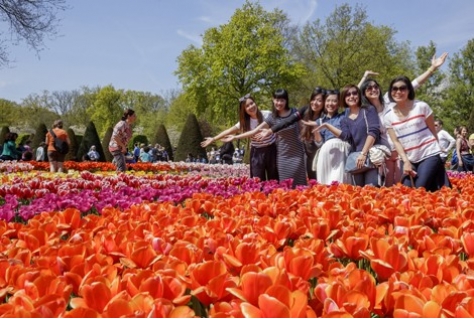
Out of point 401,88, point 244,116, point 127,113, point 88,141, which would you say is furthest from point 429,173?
point 88,141

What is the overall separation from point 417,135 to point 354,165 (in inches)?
33.8

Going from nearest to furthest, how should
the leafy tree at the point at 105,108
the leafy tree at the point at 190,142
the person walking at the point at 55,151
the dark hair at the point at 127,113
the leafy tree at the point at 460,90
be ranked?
the dark hair at the point at 127,113 → the person walking at the point at 55,151 → the leafy tree at the point at 190,142 → the leafy tree at the point at 460,90 → the leafy tree at the point at 105,108

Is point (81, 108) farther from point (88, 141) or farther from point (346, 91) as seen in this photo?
point (346, 91)

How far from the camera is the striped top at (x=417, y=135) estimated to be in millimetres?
5652

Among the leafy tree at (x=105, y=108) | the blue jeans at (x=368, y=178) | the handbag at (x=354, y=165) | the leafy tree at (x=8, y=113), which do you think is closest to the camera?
the handbag at (x=354, y=165)

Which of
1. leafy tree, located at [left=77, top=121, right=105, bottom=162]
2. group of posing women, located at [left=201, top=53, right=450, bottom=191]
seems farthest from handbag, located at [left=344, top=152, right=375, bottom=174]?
leafy tree, located at [left=77, top=121, right=105, bottom=162]

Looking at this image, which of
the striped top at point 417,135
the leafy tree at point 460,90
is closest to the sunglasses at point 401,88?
the striped top at point 417,135

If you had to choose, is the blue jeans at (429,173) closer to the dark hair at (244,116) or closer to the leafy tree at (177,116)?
the dark hair at (244,116)

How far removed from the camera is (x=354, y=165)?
20.4 feet

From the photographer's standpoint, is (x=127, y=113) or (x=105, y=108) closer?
(x=127, y=113)

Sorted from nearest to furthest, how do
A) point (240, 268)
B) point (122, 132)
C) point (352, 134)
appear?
point (240, 268) < point (352, 134) < point (122, 132)

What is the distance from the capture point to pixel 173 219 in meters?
2.83

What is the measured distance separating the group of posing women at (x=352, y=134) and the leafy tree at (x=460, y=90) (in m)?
42.5

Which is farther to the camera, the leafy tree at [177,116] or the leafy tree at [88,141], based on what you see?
the leafy tree at [177,116]
